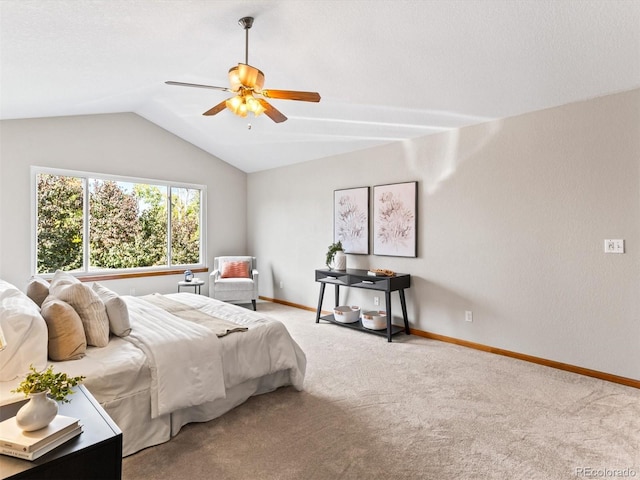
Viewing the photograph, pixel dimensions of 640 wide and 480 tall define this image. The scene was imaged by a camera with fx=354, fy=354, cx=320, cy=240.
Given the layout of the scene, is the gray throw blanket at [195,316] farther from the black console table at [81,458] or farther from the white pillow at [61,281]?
the black console table at [81,458]

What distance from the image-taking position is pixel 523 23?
2.45 m

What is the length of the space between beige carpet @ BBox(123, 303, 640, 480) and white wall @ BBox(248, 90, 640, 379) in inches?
18.3

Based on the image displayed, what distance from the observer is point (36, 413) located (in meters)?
1.24

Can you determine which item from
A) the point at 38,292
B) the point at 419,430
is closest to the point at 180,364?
the point at 38,292

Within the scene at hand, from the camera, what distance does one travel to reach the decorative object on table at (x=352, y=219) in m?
4.96

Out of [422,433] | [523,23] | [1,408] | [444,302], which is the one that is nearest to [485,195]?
[444,302]

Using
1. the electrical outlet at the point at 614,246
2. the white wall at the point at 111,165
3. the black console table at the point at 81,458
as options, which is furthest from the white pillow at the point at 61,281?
the electrical outlet at the point at 614,246

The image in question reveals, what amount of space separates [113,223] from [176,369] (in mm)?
4109

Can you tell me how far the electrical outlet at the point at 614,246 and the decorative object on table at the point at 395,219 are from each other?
187cm

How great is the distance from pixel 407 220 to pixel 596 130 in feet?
6.70

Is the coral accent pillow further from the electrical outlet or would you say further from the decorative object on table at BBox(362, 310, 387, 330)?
the electrical outlet

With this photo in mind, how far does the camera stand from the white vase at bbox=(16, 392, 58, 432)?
1218 mm

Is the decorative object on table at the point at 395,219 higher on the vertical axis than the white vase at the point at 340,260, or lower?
higher

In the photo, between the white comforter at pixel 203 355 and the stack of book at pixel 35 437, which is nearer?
the stack of book at pixel 35 437
